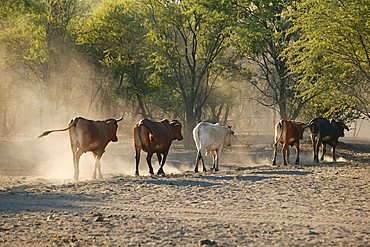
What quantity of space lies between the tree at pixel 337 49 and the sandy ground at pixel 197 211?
5.93m

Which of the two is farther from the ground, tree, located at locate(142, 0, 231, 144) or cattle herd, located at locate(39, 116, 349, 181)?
tree, located at locate(142, 0, 231, 144)

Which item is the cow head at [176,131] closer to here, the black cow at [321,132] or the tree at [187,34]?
the black cow at [321,132]

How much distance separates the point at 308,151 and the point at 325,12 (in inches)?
472

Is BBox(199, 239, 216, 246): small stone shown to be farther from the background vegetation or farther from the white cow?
the background vegetation

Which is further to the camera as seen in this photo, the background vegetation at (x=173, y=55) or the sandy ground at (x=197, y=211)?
the background vegetation at (x=173, y=55)

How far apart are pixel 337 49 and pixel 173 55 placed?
48.9 feet

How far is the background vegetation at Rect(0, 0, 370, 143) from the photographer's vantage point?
91.5ft

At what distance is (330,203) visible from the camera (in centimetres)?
1318

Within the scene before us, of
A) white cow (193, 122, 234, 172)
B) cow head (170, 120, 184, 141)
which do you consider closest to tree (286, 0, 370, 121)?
white cow (193, 122, 234, 172)

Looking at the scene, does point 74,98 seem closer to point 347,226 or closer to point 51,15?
point 51,15

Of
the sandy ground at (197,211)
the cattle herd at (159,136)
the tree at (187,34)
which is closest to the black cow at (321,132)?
the cattle herd at (159,136)

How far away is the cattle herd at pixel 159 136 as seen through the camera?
19672 millimetres

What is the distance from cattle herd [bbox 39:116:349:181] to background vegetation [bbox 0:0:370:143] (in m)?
1.85

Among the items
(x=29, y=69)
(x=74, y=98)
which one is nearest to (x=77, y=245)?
(x=29, y=69)
